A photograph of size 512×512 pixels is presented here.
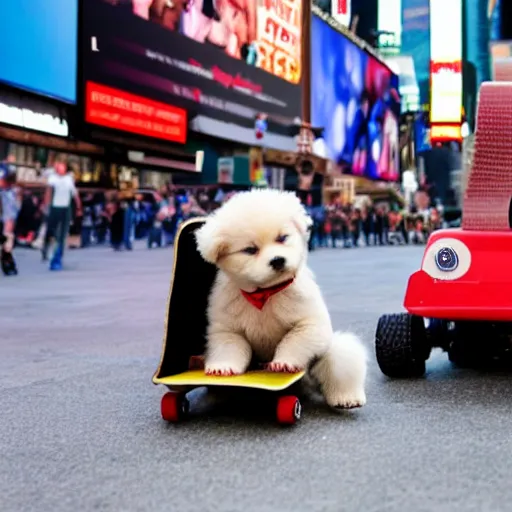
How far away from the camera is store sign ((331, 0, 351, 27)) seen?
39.8 meters

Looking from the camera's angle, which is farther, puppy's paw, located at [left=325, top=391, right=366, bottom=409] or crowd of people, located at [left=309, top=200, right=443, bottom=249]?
crowd of people, located at [left=309, top=200, right=443, bottom=249]

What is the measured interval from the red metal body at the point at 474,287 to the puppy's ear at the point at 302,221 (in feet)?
2.50

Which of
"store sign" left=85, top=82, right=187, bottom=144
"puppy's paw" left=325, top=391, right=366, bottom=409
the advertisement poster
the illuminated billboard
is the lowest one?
"puppy's paw" left=325, top=391, right=366, bottom=409

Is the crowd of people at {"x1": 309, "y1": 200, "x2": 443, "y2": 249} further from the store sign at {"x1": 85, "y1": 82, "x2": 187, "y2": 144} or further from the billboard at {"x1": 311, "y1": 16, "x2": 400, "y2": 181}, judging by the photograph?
the store sign at {"x1": 85, "y1": 82, "x2": 187, "y2": 144}

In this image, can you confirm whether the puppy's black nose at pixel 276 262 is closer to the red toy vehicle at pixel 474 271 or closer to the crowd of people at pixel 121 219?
the red toy vehicle at pixel 474 271

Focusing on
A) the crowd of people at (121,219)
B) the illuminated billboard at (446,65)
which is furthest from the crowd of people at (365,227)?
the illuminated billboard at (446,65)

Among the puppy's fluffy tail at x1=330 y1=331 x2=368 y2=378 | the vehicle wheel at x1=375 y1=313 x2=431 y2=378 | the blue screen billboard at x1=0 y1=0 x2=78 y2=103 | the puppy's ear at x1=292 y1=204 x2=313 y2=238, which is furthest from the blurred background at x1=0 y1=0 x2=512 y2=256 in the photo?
the puppy's fluffy tail at x1=330 y1=331 x2=368 y2=378

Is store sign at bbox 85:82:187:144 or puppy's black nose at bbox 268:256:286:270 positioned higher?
store sign at bbox 85:82:187:144

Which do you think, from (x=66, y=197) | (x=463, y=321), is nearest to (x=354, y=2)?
(x=66, y=197)

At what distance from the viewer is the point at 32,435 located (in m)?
2.83

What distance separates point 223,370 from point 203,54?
24.2 metres

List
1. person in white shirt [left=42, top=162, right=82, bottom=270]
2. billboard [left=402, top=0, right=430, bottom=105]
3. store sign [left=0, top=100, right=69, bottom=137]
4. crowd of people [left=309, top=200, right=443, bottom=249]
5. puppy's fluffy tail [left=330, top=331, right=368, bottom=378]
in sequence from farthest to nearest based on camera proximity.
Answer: billboard [left=402, top=0, right=430, bottom=105] → crowd of people [left=309, top=200, right=443, bottom=249] → store sign [left=0, top=100, right=69, bottom=137] → person in white shirt [left=42, top=162, right=82, bottom=270] → puppy's fluffy tail [left=330, top=331, right=368, bottom=378]

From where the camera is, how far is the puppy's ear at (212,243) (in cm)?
288

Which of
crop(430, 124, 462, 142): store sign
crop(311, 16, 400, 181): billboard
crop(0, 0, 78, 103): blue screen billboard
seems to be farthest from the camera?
crop(430, 124, 462, 142): store sign
